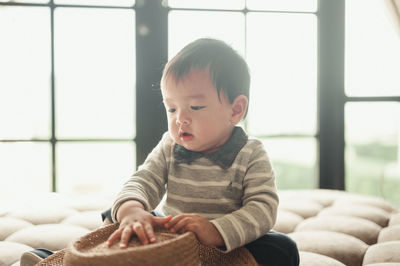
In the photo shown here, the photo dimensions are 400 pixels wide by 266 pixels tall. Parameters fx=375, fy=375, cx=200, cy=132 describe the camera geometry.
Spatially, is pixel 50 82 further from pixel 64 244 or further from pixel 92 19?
pixel 64 244

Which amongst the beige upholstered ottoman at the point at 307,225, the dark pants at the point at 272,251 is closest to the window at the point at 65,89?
the beige upholstered ottoman at the point at 307,225

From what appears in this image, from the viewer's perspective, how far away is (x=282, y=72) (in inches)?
93.0

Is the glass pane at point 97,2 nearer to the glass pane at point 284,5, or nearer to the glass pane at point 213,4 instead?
the glass pane at point 213,4

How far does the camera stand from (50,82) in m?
2.10

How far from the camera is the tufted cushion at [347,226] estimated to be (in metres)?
1.23

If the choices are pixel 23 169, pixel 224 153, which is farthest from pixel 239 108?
pixel 23 169

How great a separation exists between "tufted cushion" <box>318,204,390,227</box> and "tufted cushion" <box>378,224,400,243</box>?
15cm

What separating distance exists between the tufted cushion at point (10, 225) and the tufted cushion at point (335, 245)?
919 mm

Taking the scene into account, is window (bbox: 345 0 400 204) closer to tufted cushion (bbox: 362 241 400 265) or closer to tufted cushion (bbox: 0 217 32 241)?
tufted cushion (bbox: 362 241 400 265)

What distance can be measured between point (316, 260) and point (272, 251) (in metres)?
0.23

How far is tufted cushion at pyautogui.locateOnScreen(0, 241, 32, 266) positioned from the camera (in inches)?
38.5

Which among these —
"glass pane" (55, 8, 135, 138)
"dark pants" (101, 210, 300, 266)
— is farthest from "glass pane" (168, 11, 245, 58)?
"dark pants" (101, 210, 300, 266)

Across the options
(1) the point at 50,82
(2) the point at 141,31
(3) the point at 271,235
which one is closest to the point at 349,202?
(3) the point at 271,235

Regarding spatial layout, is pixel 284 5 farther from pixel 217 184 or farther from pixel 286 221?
pixel 217 184
